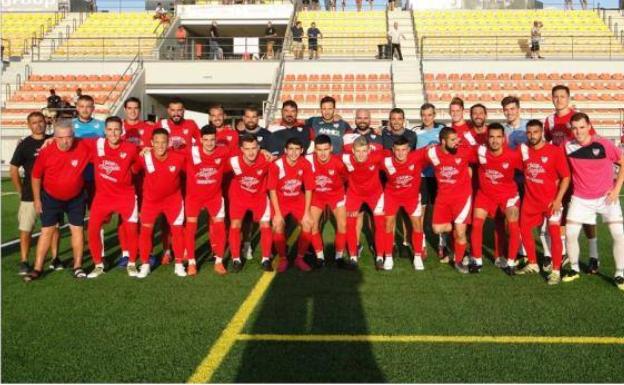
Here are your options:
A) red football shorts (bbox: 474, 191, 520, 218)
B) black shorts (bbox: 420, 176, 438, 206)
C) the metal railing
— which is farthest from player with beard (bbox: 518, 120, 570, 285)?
the metal railing

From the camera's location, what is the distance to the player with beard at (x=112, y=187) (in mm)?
5969

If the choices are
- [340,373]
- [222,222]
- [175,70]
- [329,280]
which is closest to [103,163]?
[222,222]

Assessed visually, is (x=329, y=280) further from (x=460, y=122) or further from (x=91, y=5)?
(x=91, y=5)

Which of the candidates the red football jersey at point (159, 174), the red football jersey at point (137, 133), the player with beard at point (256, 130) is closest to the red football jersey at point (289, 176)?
the player with beard at point (256, 130)

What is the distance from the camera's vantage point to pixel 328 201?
6.39 meters

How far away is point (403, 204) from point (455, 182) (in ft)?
2.09

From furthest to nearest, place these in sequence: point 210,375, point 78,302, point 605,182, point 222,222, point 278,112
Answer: point 278,112, point 222,222, point 605,182, point 78,302, point 210,375

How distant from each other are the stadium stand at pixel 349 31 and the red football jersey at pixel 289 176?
19536 millimetres

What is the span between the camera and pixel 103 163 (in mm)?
5973

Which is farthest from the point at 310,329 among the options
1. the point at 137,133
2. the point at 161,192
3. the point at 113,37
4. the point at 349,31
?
the point at 349,31

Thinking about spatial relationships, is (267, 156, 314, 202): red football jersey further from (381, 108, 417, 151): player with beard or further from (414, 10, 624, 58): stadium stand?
(414, 10, 624, 58): stadium stand

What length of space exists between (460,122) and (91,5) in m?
33.8

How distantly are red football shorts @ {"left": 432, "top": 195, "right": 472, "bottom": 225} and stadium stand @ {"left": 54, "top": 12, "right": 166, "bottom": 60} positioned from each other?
875 inches

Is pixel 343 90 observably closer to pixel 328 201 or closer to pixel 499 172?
pixel 328 201
